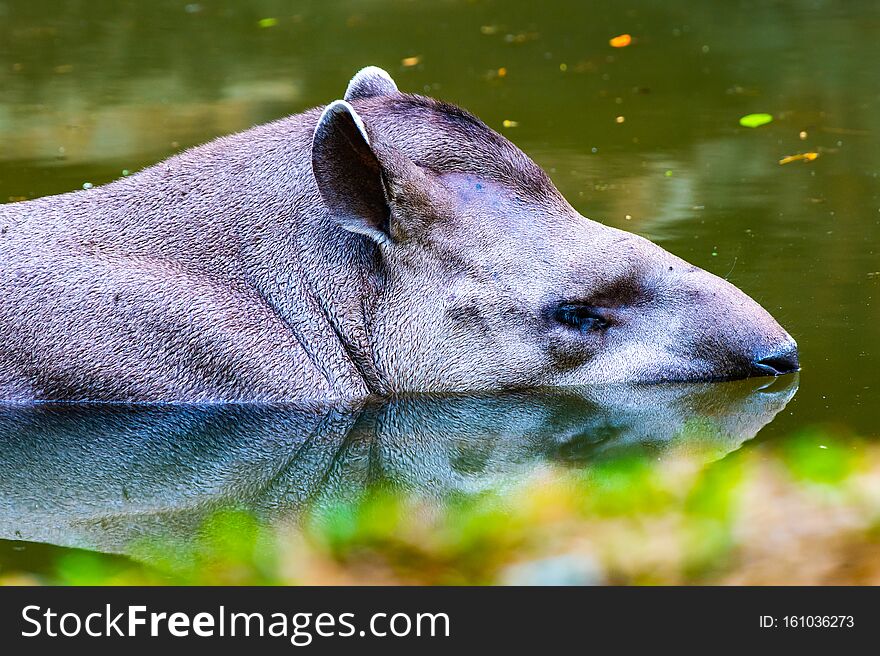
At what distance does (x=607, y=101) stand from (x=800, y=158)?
3.00 meters

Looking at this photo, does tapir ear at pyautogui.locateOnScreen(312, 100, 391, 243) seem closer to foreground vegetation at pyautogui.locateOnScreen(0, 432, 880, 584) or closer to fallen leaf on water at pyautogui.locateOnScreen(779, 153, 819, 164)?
foreground vegetation at pyautogui.locateOnScreen(0, 432, 880, 584)

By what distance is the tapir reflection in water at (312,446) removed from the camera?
634 cm

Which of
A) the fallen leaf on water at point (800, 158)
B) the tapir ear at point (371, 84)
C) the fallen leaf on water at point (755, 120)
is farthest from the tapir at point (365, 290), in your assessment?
the fallen leaf on water at point (755, 120)

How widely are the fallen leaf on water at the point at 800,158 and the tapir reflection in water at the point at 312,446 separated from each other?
15.6ft

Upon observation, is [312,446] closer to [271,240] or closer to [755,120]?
[271,240]

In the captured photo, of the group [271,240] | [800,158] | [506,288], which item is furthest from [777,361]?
[800,158]

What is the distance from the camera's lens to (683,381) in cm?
747

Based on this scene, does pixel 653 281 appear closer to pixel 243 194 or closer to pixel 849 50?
pixel 243 194

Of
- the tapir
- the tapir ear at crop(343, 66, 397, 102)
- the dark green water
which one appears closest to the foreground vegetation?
the dark green water

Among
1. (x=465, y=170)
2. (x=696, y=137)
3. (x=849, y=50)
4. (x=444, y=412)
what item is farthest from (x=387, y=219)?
(x=849, y=50)

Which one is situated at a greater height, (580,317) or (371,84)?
(371,84)

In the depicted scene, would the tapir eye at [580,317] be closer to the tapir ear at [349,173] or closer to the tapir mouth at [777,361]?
the tapir mouth at [777,361]

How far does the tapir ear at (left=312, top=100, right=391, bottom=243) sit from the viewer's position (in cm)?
696

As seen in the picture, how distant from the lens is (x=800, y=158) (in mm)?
11961
